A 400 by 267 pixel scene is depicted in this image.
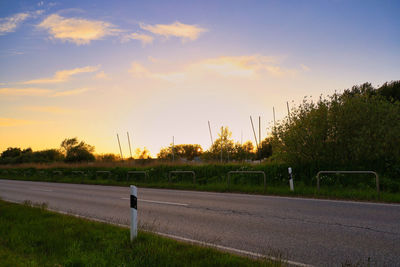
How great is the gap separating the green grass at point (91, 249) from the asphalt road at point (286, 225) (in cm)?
94

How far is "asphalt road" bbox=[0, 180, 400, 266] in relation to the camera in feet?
18.3

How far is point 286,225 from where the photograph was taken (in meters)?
7.83

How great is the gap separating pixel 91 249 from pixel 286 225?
4464 mm

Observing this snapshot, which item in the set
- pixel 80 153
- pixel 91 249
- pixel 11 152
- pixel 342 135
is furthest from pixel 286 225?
pixel 11 152

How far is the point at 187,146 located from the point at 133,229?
11323 centimetres

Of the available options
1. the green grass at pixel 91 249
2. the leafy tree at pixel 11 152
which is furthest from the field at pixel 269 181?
the leafy tree at pixel 11 152

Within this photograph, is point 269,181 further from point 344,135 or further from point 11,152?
point 11,152

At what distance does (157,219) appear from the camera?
9023 millimetres

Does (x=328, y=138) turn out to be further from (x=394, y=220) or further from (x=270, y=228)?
(x=270, y=228)

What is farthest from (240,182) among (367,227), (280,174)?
(367,227)

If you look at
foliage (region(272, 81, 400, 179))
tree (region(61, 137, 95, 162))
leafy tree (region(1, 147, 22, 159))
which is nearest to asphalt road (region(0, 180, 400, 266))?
foliage (region(272, 81, 400, 179))

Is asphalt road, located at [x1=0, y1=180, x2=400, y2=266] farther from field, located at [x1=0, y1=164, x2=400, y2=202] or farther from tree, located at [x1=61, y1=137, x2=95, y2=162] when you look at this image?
tree, located at [x1=61, y1=137, x2=95, y2=162]

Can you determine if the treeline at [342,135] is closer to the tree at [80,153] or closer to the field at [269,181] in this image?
the field at [269,181]

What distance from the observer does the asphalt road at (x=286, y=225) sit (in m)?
5.59
